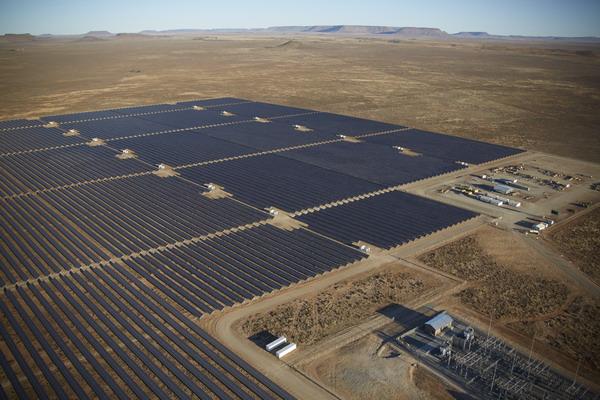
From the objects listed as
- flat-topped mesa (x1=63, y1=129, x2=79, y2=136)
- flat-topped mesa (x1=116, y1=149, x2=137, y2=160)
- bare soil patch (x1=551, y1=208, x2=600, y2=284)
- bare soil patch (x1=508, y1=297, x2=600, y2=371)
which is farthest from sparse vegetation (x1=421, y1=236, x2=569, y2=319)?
flat-topped mesa (x1=63, y1=129, x2=79, y2=136)

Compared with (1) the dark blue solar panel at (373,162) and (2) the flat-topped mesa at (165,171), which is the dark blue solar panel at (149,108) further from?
(1) the dark blue solar panel at (373,162)

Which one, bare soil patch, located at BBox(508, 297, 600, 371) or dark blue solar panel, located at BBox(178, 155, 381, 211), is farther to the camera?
dark blue solar panel, located at BBox(178, 155, 381, 211)

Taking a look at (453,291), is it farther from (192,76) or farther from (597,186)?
(192,76)

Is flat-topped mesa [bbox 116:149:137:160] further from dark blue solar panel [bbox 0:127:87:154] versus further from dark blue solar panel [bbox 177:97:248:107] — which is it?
dark blue solar panel [bbox 177:97:248:107]

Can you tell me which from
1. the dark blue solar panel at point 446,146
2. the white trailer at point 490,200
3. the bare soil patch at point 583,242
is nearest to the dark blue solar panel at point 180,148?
the dark blue solar panel at point 446,146

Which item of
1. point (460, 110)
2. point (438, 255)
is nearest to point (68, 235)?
point (438, 255)

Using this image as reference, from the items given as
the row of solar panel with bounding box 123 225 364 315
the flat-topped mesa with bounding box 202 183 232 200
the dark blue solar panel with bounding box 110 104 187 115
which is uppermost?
the dark blue solar panel with bounding box 110 104 187 115
